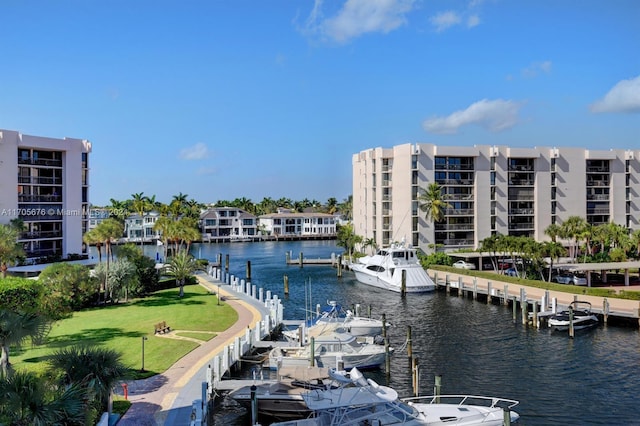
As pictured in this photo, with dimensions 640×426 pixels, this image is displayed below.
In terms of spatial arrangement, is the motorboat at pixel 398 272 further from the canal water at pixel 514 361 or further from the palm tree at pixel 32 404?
the palm tree at pixel 32 404

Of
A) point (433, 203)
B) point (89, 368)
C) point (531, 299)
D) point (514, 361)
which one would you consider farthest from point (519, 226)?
point (89, 368)

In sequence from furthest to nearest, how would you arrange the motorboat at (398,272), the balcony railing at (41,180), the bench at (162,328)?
1. the balcony railing at (41,180)
2. the motorboat at (398,272)
3. the bench at (162,328)

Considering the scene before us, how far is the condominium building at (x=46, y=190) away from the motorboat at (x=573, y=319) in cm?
5619

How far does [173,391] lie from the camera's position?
976 inches

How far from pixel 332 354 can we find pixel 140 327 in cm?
1424

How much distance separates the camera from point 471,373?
3194cm

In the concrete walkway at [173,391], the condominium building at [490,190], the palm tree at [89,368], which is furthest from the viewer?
the condominium building at [490,190]

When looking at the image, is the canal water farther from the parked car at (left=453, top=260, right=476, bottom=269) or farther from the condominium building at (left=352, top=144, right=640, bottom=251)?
the condominium building at (left=352, top=144, right=640, bottom=251)

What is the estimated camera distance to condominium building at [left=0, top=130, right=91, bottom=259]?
61.2 meters

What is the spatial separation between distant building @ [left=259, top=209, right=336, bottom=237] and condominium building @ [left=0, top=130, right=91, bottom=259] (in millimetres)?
96293

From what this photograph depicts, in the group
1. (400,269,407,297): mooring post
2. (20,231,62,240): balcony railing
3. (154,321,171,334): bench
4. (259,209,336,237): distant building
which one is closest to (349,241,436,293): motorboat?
(400,269,407,297): mooring post

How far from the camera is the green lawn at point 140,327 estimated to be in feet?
96.2

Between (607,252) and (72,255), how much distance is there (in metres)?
73.8

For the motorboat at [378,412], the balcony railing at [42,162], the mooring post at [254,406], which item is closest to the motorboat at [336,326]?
the mooring post at [254,406]
